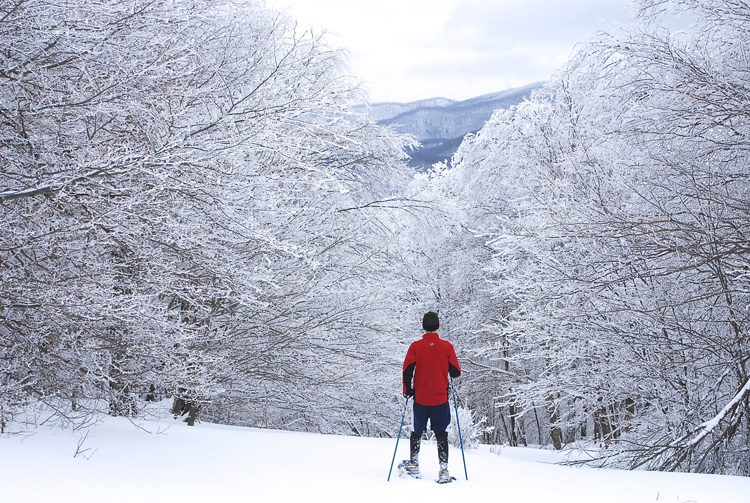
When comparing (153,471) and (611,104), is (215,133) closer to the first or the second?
(153,471)

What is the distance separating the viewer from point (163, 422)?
870cm

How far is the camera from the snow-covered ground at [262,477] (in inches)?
161

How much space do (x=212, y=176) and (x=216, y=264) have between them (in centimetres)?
171

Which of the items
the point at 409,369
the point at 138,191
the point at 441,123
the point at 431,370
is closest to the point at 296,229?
the point at 138,191

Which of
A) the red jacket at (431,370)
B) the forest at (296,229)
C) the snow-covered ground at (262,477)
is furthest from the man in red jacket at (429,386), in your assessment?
the forest at (296,229)

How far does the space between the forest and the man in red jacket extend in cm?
130

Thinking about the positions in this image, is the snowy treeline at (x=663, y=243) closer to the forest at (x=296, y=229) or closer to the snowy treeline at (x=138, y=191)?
the forest at (x=296, y=229)

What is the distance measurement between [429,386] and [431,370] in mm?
138


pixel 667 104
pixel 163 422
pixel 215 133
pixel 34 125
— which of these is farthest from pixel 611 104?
pixel 163 422

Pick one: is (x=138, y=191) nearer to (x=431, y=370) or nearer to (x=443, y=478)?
(x=431, y=370)

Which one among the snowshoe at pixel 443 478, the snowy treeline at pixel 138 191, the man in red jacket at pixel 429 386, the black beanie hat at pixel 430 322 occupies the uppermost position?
the snowy treeline at pixel 138 191

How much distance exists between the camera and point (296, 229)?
32.9 feet

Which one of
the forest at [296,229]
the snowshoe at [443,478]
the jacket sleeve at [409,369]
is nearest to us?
the snowshoe at [443,478]

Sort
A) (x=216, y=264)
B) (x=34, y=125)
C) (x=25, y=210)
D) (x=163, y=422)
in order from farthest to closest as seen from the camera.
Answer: (x=163, y=422) → (x=216, y=264) → (x=25, y=210) → (x=34, y=125)
